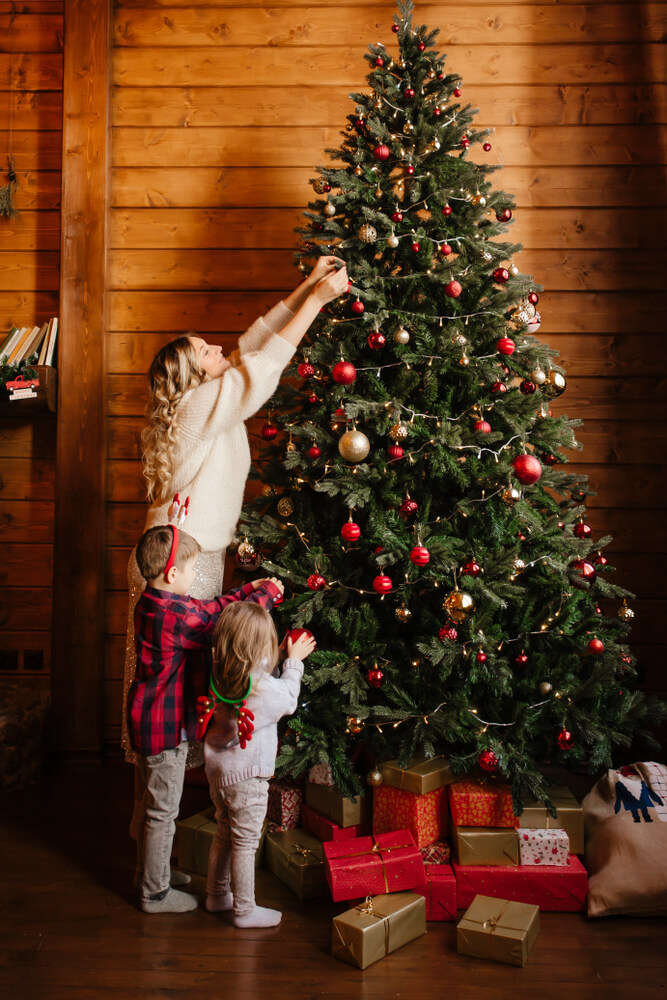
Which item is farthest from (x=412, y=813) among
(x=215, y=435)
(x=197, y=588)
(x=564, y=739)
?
(x=215, y=435)

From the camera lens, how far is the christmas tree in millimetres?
2020

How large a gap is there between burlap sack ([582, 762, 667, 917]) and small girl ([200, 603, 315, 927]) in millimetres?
869

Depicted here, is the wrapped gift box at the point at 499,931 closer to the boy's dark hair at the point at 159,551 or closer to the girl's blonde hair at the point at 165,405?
the boy's dark hair at the point at 159,551

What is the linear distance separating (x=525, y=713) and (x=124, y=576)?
1.80 meters

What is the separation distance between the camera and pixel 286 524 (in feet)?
7.29

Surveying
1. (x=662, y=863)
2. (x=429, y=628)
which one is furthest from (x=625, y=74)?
(x=662, y=863)

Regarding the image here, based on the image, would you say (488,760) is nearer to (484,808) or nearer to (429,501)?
(484,808)

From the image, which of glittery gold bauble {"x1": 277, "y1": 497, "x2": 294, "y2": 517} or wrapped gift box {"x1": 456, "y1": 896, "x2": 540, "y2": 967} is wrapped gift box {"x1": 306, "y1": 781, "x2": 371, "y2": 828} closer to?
wrapped gift box {"x1": 456, "y1": 896, "x2": 540, "y2": 967}

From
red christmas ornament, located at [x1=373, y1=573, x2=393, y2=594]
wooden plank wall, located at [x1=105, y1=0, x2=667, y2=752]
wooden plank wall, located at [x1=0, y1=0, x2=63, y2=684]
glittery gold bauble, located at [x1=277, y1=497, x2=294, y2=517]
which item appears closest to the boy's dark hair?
glittery gold bauble, located at [x1=277, y1=497, x2=294, y2=517]

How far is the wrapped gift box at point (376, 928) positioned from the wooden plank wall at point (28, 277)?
1923 mm

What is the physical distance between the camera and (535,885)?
1.92 metres

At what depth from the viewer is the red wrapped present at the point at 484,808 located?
1974mm

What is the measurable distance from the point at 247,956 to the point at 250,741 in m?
0.49

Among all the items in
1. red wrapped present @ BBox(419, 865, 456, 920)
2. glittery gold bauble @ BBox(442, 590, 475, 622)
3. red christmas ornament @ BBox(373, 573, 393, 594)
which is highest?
red christmas ornament @ BBox(373, 573, 393, 594)
